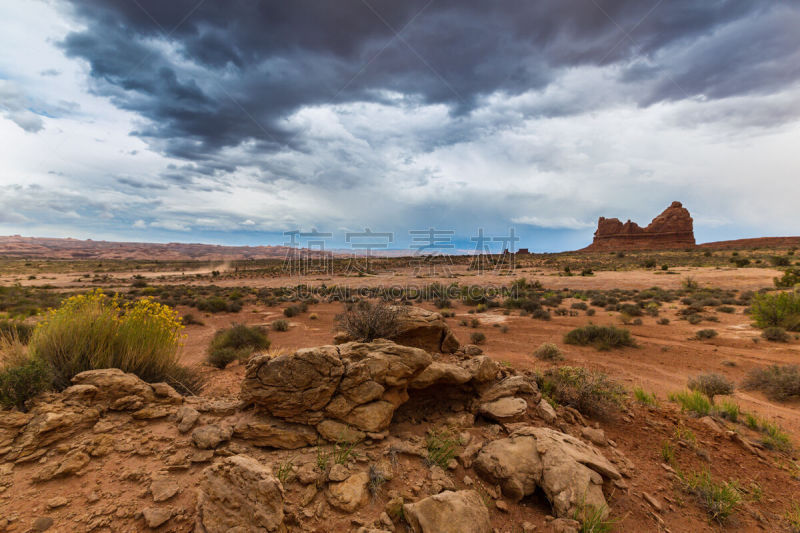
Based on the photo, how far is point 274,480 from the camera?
2.70 m

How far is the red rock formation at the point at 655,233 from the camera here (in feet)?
294

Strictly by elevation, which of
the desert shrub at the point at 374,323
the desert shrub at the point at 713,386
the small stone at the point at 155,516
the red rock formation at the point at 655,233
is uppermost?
the red rock formation at the point at 655,233

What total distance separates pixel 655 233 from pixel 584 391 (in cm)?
11547

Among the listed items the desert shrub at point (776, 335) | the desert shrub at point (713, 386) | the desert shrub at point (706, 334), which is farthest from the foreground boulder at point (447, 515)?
the desert shrub at point (776, 335)

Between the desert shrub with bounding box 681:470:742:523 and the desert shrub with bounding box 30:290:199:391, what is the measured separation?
7.14 meters

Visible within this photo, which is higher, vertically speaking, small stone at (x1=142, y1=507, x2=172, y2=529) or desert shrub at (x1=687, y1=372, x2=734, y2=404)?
small stone at (x1=142, y1=507, x2=172, y2=529)

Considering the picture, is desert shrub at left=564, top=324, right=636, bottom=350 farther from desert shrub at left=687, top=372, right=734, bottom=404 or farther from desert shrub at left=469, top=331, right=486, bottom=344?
desert shrub at left=687, top=372, right=734, bottom=404

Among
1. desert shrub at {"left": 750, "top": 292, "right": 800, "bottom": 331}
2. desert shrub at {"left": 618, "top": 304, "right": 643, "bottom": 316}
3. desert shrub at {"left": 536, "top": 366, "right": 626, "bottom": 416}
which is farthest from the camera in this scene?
desert shrub at {"left": 618, "top": 304, "right": 643, "bottom": 316}

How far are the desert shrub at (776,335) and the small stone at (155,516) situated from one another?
1758 centimetres

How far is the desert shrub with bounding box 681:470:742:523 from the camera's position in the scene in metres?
3.39

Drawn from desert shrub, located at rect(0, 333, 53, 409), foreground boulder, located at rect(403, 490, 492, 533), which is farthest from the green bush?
foreground boulder, located at rect(403, 490, 492, 533)

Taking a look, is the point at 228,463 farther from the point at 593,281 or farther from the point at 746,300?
the point at 593,281

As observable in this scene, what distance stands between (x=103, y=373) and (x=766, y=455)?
9.18m

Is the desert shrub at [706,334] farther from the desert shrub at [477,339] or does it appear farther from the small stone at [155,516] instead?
the small stone at [155,516]
